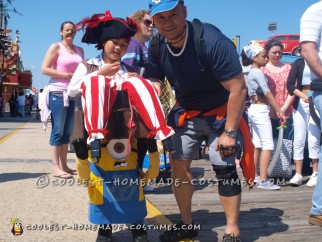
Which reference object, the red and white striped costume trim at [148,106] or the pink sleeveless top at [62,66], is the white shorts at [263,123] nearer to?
the pink sleeveless top at [62,66]

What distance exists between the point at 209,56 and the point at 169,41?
359 mm

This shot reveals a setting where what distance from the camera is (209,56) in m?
3.20

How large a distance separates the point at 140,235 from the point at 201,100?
3.69ft

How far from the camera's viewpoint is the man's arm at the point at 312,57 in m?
3.97

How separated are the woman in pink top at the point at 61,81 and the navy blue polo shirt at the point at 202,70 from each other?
2450 mm

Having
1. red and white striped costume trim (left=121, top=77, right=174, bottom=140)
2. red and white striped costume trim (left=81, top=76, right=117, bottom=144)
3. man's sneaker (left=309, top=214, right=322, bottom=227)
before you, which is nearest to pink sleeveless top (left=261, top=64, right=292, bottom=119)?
man's sneaker (left=309, top=214, right=322, bottom=227)

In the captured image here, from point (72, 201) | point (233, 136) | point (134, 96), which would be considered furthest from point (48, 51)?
point (233, 136)

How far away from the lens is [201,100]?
347cm

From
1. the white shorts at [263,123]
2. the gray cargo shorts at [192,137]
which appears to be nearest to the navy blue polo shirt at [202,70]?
the gray cargo shorts at [192,137]

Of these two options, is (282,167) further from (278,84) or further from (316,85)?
(316,85)

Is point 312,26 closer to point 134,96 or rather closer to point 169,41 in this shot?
point 169,41

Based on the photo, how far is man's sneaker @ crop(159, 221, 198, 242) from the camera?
3480mm

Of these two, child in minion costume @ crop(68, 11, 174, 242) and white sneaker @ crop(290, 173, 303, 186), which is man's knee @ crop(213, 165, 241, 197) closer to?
child in minion costume @ crop(68, 11, 174, 242)

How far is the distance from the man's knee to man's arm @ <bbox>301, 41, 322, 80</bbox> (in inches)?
51.0
